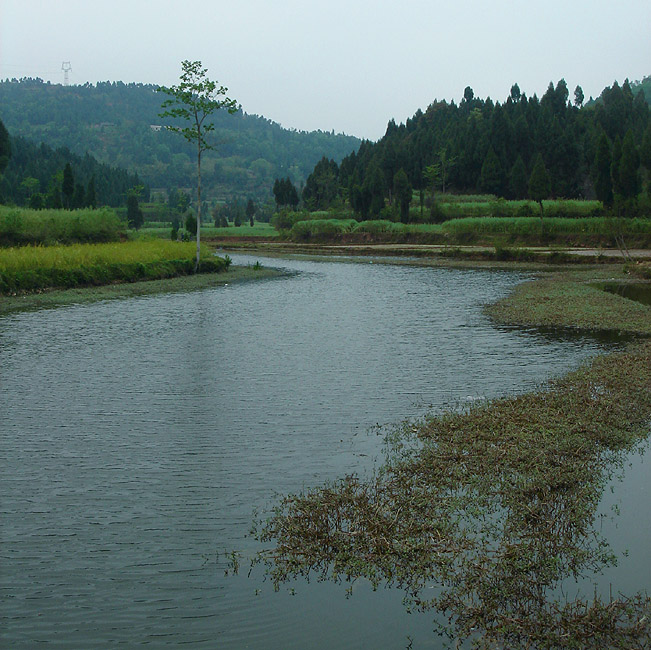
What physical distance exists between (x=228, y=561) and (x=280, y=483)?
4.86ft

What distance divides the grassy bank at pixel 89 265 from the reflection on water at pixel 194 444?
5162mm

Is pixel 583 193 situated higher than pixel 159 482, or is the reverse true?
pixel 583 193

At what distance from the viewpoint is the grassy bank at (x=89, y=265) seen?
2203 centimetres

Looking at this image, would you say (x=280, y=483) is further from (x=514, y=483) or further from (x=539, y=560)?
(x=539, y=560)

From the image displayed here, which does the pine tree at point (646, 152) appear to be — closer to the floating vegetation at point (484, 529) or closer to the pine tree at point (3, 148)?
the pine tree at point (3, 148)

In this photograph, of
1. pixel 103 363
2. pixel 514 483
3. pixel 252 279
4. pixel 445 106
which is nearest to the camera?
pixel 514 483

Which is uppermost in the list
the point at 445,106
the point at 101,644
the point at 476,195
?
the point at 445,106

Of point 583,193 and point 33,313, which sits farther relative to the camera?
point 583,193

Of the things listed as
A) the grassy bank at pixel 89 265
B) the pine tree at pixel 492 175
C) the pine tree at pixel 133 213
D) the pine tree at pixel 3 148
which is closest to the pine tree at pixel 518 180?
the pine tree at pixel 492 175

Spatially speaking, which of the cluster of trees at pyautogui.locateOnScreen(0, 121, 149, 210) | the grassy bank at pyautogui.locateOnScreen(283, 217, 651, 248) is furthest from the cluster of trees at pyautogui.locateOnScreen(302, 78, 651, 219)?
the cluster of trees at pyautogui.locateOnScreen(0, 121, 149, 210)

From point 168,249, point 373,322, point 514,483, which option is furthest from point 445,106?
point 514,483

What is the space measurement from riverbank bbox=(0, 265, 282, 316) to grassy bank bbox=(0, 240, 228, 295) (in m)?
0.41

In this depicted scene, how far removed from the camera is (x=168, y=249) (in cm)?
3191

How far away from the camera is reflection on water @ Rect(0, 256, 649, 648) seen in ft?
13.9
